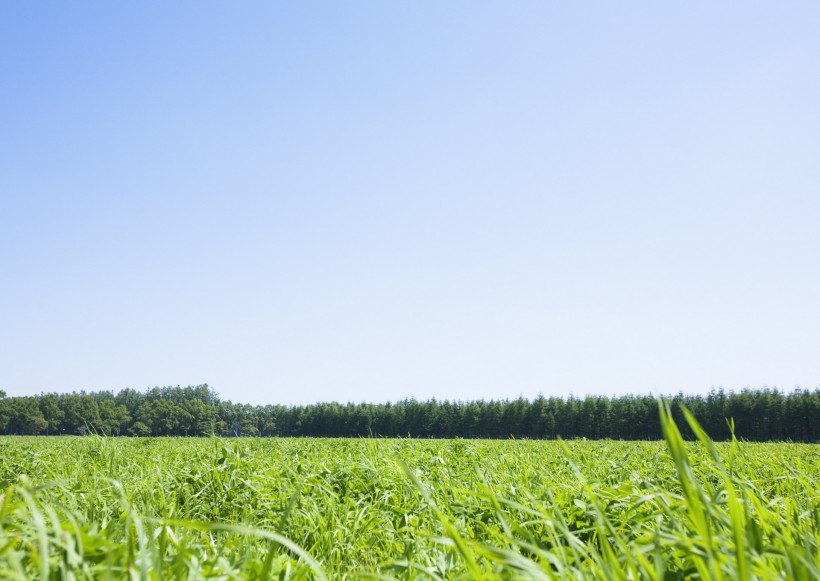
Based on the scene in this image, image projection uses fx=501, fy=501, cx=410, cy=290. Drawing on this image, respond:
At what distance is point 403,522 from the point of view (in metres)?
3.79

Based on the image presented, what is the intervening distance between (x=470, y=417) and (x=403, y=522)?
321 feet

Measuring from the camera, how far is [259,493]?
13.9ft

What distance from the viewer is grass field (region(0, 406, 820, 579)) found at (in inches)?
47.1

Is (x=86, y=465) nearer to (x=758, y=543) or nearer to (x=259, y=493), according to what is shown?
(x=259, y=493)

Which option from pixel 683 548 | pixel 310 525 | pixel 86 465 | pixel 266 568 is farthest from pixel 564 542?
pixel 86 465

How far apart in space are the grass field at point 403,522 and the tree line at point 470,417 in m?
64.4

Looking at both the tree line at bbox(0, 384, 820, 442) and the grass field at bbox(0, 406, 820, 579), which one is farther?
the tree line at bbox(0, 384, 820, 442)

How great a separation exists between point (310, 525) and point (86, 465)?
4.32 metres

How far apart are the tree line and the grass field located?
211 feet

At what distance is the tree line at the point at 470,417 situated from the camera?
7912 cm

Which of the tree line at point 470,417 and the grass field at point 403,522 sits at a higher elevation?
the grass field at point 403,522

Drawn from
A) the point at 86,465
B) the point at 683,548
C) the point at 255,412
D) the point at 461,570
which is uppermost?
the point at 683,548

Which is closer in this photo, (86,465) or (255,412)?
(86,465)

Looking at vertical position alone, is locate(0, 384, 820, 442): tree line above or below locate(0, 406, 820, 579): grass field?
below
